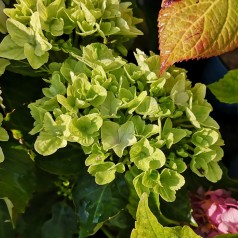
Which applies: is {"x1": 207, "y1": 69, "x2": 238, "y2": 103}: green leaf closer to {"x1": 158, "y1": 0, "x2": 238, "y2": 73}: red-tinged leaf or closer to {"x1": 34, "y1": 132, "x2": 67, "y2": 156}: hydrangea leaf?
{"x1": 158, "y1": 0, "x2": 238, "y2": 73}: red-tinged leaf

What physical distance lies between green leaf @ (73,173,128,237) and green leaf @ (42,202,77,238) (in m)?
0.10

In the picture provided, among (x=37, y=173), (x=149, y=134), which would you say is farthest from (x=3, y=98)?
(x=149, y=134)

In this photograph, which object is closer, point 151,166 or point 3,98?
point 151,166

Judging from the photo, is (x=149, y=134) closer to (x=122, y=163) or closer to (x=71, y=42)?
(x=122, y=163)

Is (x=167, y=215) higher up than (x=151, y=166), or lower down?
lower down

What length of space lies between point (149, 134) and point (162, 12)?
0.15m

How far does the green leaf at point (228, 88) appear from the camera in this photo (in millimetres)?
865

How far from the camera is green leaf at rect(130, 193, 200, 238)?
0.63 meters

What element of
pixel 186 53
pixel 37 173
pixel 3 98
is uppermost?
pixel 186 53

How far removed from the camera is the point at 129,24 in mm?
898

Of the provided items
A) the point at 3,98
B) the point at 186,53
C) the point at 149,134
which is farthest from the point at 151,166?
the point at 3,98

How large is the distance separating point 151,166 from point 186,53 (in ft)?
0.48

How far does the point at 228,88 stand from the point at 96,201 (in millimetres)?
244

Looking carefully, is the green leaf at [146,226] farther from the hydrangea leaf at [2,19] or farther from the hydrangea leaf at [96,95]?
the hydrangea leaf at [2,19]
